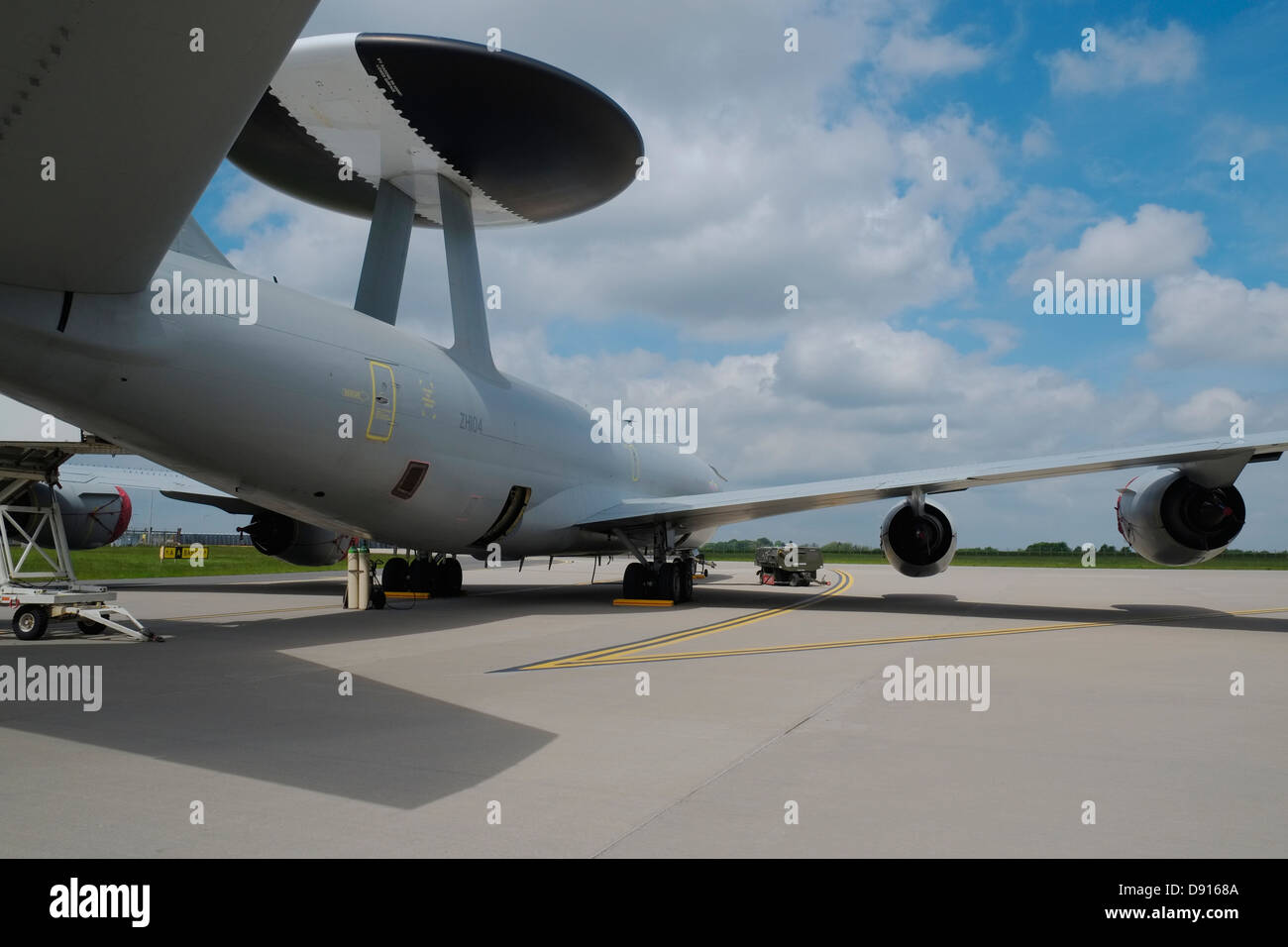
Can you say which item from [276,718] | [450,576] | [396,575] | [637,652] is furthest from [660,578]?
[276,718]

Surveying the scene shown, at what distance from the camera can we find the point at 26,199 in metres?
4.47

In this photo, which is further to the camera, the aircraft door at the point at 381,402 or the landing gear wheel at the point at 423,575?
the landing gear wheel at the point at 423,575

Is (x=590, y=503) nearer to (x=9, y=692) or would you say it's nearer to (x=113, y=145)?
(x=9, y=692)

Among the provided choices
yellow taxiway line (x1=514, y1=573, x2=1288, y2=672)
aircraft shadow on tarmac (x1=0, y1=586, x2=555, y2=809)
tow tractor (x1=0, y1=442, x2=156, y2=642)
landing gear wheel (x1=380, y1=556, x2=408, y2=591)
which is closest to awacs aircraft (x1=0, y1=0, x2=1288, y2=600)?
landing gear wheel (x1=380, y1=556, x2=408, y2=591)

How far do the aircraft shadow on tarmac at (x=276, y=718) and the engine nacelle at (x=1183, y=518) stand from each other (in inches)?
233

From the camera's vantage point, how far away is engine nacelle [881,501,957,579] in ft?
51.5

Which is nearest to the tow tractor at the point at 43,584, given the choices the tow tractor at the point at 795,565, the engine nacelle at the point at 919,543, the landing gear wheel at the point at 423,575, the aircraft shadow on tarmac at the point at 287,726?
the aircraft shadow on tarmac at the point at 287,726

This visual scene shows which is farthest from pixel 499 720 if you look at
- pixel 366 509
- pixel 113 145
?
pixel 366 509

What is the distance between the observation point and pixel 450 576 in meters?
19.4

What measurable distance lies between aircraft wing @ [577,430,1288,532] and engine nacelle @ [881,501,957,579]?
1.77ft

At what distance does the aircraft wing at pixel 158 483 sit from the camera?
1981cm

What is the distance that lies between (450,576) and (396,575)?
4.13 ft

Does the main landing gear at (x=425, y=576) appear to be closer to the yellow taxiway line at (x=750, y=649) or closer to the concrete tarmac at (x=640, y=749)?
the yellow taxiway line at (x=750, y=649)
